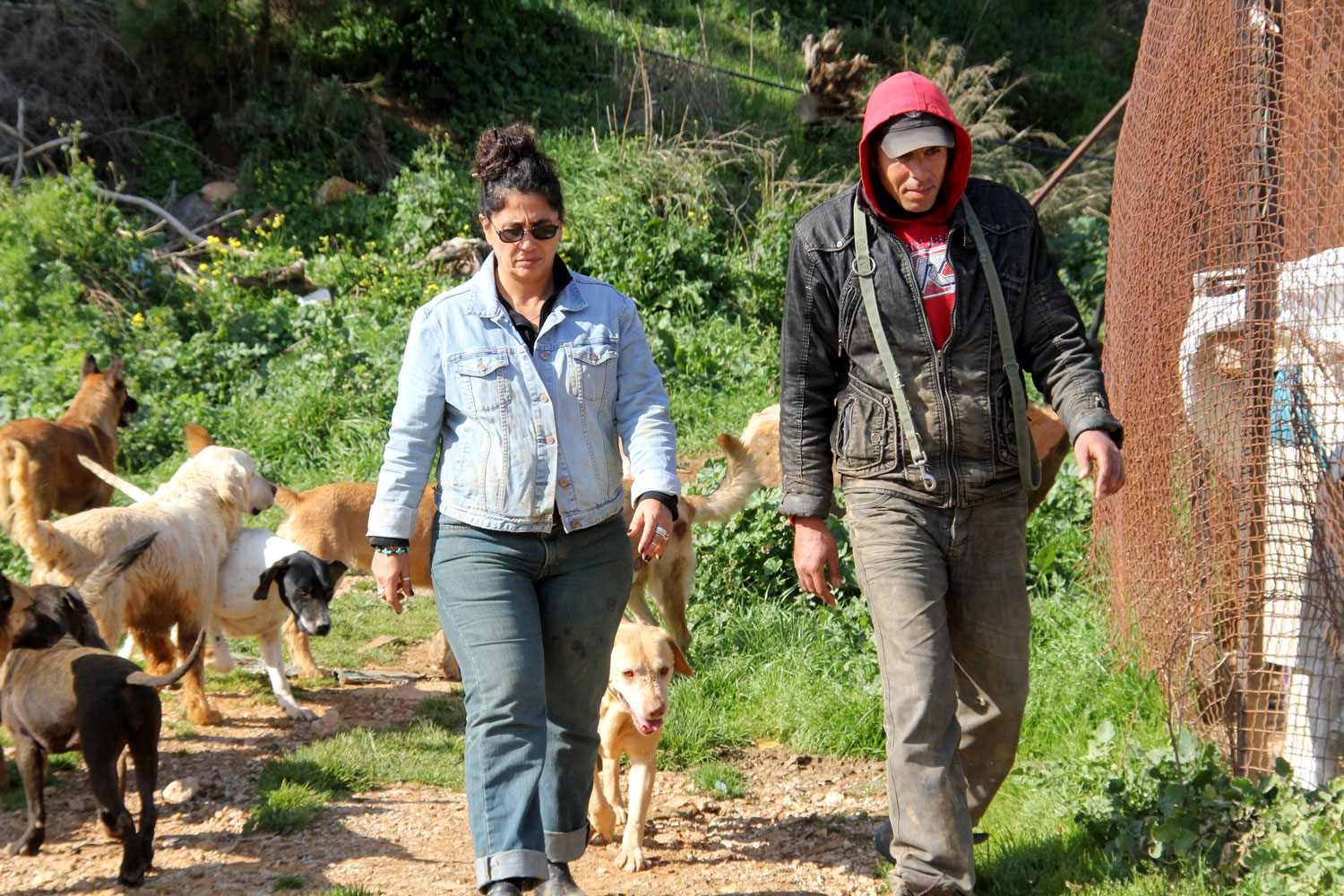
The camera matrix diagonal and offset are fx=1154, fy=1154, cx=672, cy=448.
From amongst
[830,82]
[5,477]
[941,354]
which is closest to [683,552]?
[941,354]

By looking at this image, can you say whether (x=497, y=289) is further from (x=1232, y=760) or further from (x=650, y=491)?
(x=1232, y=760)

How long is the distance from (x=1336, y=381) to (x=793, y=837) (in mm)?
2502

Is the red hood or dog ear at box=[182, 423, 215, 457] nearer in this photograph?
the red hood

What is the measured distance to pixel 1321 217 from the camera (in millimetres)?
3541

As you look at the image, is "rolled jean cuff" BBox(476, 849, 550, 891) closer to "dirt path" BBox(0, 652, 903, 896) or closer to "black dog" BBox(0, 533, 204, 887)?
"dirt path" BBox(0, 652, 903, 896)

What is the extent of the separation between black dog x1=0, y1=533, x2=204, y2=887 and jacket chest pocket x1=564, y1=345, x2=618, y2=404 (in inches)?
70.0

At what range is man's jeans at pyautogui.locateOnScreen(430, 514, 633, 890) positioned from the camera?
3082 mm

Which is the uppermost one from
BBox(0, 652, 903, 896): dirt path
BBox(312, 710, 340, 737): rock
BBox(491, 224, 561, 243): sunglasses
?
BBox(491, 224, 561, 243): sunglasses

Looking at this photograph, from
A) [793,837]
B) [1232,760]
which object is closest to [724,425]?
[793,837]

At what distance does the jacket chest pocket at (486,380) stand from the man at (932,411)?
2.74ft

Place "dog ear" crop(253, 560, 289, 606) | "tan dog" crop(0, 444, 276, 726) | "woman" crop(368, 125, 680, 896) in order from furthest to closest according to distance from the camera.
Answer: "dog ear" crop(253, 560, 289, 606) → "tan dog" crop(0, 444, 276, 726) → "woman" crop(368, 125, 680, 896)

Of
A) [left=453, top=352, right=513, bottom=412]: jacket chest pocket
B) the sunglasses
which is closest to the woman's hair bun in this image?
the sunglasses

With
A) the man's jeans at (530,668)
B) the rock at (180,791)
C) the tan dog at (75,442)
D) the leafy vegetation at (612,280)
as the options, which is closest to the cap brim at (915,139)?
the man's jeans at (530,668)

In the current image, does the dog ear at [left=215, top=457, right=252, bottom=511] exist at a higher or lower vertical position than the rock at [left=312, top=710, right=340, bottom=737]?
higher
